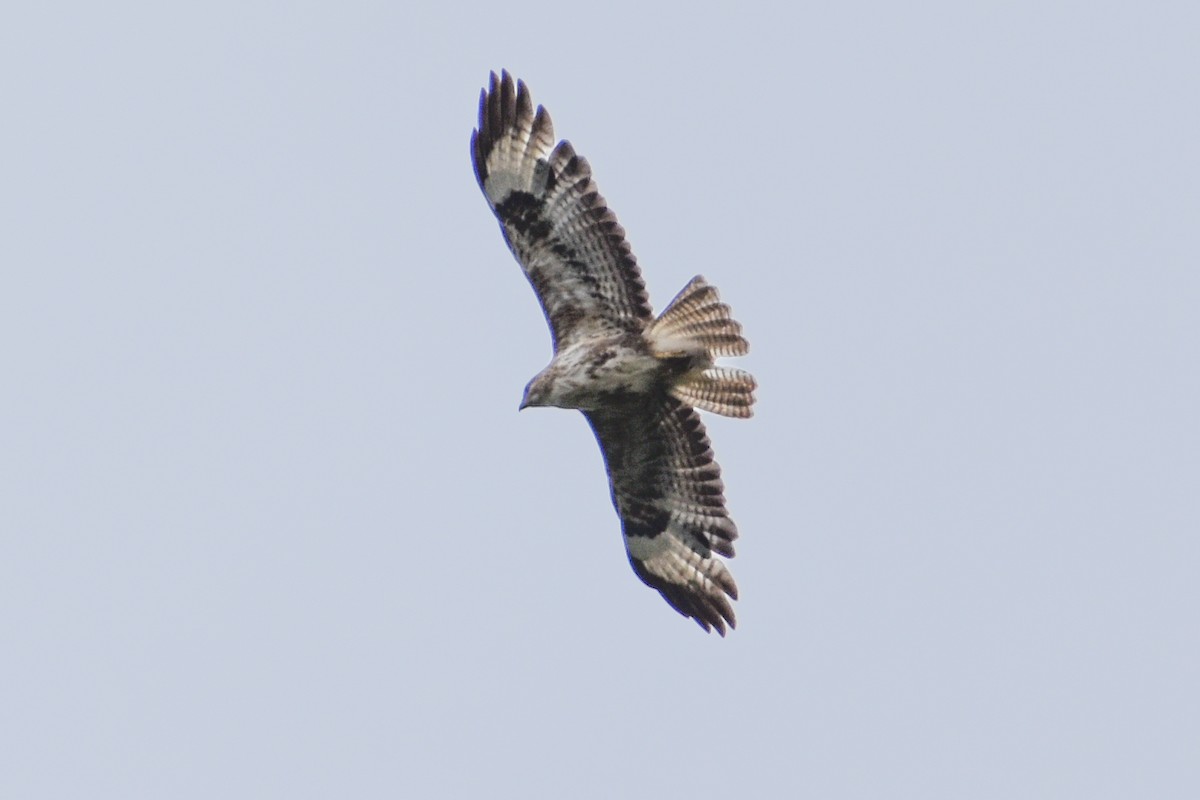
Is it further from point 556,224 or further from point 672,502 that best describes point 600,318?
point 672,502

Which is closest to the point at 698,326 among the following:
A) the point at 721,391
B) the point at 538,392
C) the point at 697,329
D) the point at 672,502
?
the point at 697,329

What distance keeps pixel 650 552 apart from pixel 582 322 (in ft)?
6.27

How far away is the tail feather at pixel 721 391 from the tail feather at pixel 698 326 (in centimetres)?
29

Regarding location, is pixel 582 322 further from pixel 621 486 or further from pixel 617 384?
pixel 621 486

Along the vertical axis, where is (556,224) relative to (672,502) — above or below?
above

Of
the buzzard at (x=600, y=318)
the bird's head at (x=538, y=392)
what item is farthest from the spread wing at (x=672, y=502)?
the bird's head at (x=538, y=392)

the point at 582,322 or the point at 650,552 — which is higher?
the point at 582,322

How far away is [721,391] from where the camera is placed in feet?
41.8

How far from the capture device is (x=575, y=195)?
12.5 meters

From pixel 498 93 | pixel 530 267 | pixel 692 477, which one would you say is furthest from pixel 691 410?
pixel 498 93

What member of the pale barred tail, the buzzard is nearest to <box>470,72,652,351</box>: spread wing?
the buzzard

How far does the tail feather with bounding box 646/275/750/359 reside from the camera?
484 inches

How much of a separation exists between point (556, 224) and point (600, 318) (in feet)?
2.24

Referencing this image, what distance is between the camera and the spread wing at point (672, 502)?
12.9m
